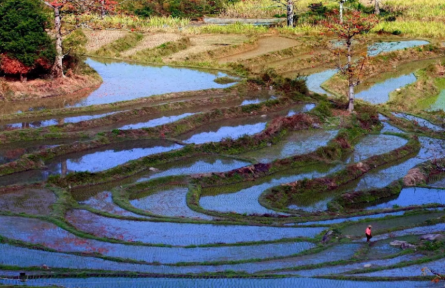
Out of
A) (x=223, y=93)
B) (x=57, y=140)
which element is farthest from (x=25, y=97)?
(x=223, y=93)

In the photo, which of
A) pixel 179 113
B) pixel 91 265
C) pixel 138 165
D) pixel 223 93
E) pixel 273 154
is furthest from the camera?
pixel 223 93

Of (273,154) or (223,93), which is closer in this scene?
(273,154)

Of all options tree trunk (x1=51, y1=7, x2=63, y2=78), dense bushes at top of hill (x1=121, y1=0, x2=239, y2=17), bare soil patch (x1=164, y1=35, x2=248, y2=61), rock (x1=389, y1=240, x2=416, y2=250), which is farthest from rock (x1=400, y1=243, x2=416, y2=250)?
dense bushes at top of hill (x1=121, y1=0, x2=239, y2=17)

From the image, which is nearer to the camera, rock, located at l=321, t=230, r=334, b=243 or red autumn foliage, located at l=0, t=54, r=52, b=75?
rock, located at l=321, t=230, r=334, b=243

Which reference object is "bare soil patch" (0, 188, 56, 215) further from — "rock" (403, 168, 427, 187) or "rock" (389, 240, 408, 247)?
"rock" (403, 168, 427, 187)

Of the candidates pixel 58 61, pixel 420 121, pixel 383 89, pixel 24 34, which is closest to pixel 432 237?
pixel 420 121

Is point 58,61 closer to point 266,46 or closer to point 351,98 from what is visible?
point 351,98

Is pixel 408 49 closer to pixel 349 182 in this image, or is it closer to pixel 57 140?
pixel 349 182
